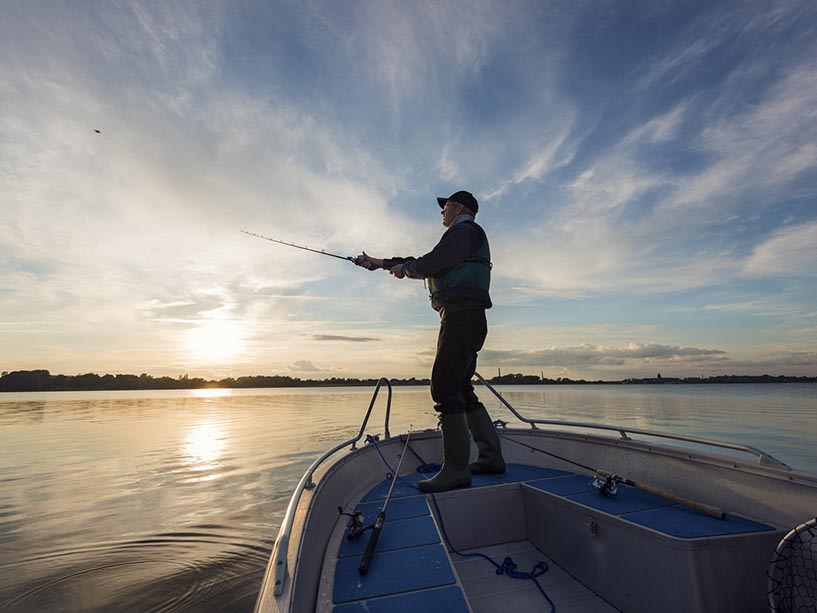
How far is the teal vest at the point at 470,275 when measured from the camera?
360 centimetres

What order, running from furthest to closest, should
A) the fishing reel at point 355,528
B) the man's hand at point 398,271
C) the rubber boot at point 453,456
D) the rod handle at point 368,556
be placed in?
the man's hand at point 398,271 → the rubber boot at point 453,456 → the fishing reel at point 355,528 → the rod handle at point 368,556

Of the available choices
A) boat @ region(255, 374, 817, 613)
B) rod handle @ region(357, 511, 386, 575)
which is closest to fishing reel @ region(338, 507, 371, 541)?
boat @ region(255, 374, 817, 613)

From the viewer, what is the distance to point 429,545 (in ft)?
7.80

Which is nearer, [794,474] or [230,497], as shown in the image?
[794,474]

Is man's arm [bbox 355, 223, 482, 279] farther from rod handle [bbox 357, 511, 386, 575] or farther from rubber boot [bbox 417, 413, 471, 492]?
rod handle [bbox 357, 511, 386, 575]

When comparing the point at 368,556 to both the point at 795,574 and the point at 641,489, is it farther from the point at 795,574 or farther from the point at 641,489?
the point at 641,489

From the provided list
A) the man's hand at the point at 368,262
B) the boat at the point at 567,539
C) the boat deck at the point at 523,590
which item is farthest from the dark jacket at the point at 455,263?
the boat deck at the point at 523,590

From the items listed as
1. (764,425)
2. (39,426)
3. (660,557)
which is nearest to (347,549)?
(660,557)

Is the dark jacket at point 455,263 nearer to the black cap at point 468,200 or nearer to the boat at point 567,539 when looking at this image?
the black cap at point 468,200

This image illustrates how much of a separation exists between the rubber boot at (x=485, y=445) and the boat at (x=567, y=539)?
0.14m

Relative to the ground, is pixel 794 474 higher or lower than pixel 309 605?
higher

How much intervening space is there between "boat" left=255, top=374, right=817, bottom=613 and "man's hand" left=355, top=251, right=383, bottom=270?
6.81ft

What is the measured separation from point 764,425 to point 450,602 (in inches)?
1170

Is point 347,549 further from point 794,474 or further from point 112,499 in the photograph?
point 112,499
